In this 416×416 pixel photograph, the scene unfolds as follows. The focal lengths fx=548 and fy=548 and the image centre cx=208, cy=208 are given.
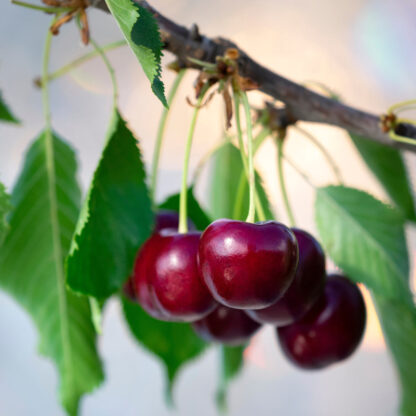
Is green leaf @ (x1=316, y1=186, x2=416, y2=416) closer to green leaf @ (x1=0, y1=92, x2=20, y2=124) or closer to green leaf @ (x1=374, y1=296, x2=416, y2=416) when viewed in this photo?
green leaf @ (x1=374, y1=296, x2=416, y2=416)

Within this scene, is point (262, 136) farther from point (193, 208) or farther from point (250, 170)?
point (250, 170)

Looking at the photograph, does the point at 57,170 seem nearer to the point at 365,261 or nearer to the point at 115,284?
the point at 115,284

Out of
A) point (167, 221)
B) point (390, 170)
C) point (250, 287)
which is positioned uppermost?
point (390, 170)

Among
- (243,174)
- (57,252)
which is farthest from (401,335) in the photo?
(57,252)

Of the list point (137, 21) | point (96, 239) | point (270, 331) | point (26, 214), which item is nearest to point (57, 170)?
point (26, 214)

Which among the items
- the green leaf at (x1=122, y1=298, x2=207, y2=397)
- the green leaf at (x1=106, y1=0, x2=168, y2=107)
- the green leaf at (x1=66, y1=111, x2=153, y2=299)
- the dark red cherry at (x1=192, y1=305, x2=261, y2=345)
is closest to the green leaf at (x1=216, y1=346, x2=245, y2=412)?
the green leaf at (x1=122, y1=298, x2=207, y2=397)

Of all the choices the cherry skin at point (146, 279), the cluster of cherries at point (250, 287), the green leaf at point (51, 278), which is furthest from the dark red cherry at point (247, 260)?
the green leaf at point (51, 278)

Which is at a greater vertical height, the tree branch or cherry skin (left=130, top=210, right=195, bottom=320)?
the tree branch
